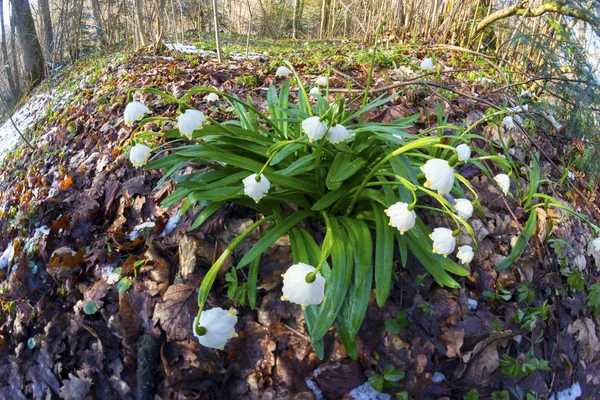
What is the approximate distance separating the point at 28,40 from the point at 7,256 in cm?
684

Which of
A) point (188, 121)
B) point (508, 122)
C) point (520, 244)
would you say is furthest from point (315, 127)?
point (508, 122)

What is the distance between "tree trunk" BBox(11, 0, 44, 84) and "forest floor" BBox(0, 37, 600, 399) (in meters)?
6.42

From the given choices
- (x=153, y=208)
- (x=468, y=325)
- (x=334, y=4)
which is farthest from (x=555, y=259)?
(x=334, y=4)

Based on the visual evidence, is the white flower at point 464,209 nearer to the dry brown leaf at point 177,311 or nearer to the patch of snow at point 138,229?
the dry brown leaf at point 177,311

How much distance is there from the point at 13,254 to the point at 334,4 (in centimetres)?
702

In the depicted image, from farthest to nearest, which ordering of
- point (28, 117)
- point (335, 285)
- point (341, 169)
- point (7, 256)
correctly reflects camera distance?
point (28, 117), point (7, 256), point (341, 169), point (335, 285)

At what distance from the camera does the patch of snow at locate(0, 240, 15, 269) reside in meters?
2.14

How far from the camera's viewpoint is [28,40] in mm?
7180

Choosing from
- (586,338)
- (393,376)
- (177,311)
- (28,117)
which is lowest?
(28,117)

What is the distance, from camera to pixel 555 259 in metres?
1.84

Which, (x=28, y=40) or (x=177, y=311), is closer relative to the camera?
(x=177, y=311)

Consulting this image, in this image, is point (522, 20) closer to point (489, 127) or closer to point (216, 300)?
point (489, 127)

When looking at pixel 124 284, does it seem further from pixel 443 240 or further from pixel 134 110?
pixel 443 240

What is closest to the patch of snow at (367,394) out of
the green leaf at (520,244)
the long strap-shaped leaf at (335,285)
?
the long strap-shaped leaf at (335,285)
